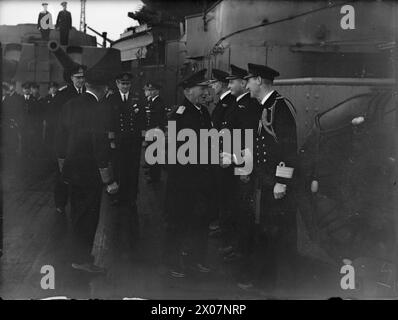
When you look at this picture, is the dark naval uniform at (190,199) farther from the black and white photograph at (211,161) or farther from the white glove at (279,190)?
the white glove at (279,190)

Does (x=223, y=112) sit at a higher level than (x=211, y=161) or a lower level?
higher

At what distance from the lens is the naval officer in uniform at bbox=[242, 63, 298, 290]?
322 centimetres

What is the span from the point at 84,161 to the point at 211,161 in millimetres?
956

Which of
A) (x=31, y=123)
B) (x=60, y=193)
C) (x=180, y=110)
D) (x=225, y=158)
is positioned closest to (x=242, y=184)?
(x=225, y=158)

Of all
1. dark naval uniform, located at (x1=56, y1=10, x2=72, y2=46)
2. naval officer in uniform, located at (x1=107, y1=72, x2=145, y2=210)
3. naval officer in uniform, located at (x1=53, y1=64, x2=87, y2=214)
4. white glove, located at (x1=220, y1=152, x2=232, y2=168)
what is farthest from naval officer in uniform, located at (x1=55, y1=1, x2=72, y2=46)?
white glove, located at (x1=220, y1=152, x2=232, y2=168)

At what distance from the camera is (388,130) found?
3309mm

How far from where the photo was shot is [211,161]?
3389mm

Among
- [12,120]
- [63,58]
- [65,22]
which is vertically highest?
[65,22]

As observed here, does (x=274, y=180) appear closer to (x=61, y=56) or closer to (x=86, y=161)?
(x=86, y=161)

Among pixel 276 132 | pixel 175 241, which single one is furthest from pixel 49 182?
pixel 276 132

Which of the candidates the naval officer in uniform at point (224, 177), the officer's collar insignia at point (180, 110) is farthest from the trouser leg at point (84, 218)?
the naval officer in uniform at point (224, 177)

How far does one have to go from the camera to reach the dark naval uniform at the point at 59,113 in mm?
3549

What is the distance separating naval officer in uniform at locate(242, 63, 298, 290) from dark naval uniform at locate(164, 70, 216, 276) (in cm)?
38

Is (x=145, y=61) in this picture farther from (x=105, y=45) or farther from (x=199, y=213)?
(x=199, y=213)
